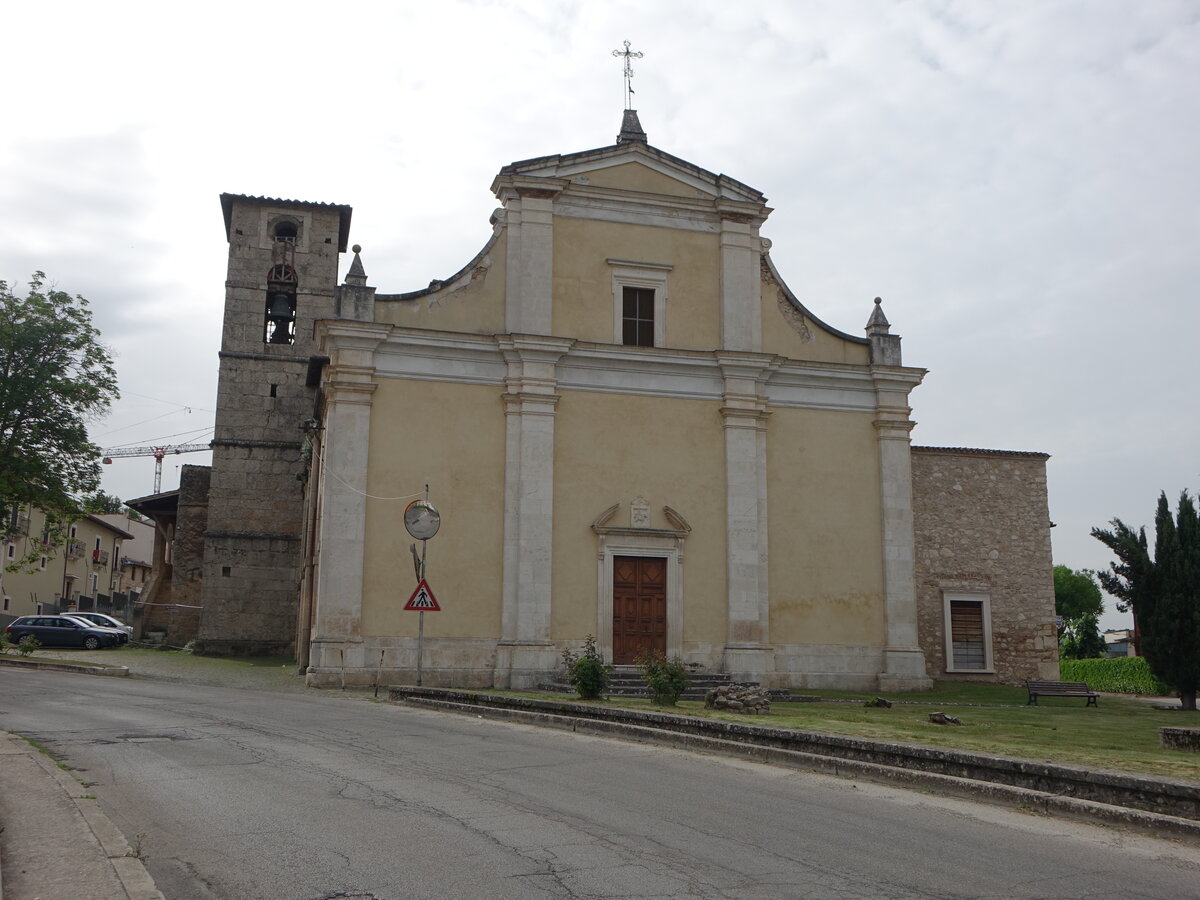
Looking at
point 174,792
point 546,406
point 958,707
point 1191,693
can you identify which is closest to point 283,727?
point 174,792

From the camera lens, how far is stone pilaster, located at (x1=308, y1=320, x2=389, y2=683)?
21719 mm

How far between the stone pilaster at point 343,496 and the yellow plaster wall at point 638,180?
656cm

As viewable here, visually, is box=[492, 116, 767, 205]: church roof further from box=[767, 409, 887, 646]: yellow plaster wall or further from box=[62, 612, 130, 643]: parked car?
box=[62, 612, 130, 643]: parked car

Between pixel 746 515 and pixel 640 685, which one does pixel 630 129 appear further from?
Result: pixel 640 685

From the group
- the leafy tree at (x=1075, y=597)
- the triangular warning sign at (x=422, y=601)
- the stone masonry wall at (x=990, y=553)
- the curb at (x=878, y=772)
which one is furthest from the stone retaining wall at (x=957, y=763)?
the leafy tree at (x=1075, y=597)

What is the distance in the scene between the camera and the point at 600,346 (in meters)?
24.2

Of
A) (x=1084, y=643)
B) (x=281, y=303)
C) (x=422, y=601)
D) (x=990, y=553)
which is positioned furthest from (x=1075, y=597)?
(x=422, y=601)

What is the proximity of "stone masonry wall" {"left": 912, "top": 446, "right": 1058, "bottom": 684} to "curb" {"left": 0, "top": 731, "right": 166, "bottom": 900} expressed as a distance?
22.5m

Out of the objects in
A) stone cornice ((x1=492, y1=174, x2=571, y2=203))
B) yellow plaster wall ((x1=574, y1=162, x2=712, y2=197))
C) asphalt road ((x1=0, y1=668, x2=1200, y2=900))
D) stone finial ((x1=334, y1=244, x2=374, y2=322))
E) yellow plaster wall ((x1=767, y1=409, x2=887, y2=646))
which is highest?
yellow plaster wall ((x1=574, y1=162, x2=712, y2=197))

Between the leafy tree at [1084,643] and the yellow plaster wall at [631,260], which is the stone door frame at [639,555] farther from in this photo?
the leafy tree at [1084,643]

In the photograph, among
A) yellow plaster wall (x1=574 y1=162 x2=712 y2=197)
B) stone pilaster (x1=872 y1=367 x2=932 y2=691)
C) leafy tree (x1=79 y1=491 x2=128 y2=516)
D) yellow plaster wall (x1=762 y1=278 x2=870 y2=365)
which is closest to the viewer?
stone pilaster (x1=872 y1=367 x2=932 y2=691)

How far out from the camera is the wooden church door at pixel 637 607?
23609mm

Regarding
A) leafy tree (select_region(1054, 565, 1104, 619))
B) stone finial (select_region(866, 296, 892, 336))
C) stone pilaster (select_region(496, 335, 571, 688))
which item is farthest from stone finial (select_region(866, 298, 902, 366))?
leafy tree (select_region(1054, 565, 1104, 619))

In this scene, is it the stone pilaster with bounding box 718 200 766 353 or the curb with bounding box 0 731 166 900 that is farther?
the stone pilaster with bounding box 718 200 766 353
